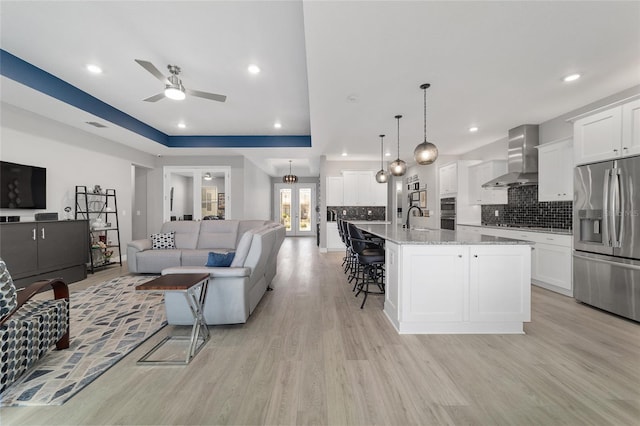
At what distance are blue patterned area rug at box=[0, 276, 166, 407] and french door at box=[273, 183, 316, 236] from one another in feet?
26.1

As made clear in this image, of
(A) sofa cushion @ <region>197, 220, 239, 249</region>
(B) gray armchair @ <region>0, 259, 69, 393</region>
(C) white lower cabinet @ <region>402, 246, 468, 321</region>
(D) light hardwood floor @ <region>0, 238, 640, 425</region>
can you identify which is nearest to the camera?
(D) light hardwood floor @ <region>0, 238, 640, 425</region>

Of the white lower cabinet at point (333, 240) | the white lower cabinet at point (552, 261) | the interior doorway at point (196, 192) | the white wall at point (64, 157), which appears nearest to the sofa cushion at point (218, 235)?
the interior doorway at point (196, 192)

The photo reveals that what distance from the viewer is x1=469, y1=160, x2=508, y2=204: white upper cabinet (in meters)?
5.30

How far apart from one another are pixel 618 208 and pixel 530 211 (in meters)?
2.01

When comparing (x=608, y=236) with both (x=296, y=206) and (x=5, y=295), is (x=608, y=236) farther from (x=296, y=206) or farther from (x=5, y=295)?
(x=296, y=206)

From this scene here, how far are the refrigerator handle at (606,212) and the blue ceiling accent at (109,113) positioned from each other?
16.7ft

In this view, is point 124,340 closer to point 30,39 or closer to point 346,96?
point 30,39

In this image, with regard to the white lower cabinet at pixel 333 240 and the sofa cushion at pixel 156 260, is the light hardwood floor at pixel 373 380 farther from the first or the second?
the white lower cabinet at pixel 333 240

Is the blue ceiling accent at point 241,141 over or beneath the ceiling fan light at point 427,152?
over

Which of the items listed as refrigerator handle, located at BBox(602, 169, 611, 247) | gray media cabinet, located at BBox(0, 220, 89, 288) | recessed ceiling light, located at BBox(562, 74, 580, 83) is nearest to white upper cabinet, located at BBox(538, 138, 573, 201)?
refrigerator handle, located at BBox(602, 169, 611, 247)

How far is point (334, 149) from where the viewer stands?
21.6 feet

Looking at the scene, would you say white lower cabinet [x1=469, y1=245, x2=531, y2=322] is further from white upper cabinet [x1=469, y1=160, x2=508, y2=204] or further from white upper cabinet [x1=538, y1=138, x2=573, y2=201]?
white upper cabinet [x1=469, y1=160, x2=508, y2=204]

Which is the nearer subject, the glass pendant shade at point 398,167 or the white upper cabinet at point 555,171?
the white upper cabinet at point 555,171

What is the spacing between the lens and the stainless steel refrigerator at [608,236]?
2.83m
